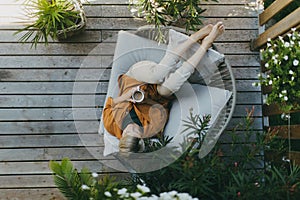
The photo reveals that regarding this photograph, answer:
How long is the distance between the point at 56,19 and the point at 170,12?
754mm

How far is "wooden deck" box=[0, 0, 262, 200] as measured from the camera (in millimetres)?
3463

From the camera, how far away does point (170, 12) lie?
332 centimetres

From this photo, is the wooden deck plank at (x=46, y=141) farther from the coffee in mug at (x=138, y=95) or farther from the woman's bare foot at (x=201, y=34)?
the woman's bare foot at (x=201, y=34)

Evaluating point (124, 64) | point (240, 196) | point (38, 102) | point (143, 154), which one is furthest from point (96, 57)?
point (240, 196)

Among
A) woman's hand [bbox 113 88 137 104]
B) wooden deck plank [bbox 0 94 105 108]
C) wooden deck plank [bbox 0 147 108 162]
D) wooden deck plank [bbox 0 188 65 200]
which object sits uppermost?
woman's hand [bbox 113 88 137 104]

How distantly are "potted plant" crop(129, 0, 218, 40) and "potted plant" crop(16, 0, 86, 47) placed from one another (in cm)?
39

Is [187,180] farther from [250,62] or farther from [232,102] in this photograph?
[250,62]

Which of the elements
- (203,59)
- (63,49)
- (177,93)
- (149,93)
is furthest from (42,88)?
(203,59)

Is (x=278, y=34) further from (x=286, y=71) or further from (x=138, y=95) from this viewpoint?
(x=138, y=95)

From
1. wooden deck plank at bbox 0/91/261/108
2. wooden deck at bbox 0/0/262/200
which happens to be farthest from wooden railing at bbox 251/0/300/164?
wooden deck plank at bbox 0/91/261/108

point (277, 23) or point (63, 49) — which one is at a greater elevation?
point (277, 23)

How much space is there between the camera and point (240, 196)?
246cm

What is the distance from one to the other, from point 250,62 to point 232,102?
0.62 m

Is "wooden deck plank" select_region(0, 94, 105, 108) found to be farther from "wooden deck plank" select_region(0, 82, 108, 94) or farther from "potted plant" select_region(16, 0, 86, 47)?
"potted plant" select_region(16, 0, 86, 47)
